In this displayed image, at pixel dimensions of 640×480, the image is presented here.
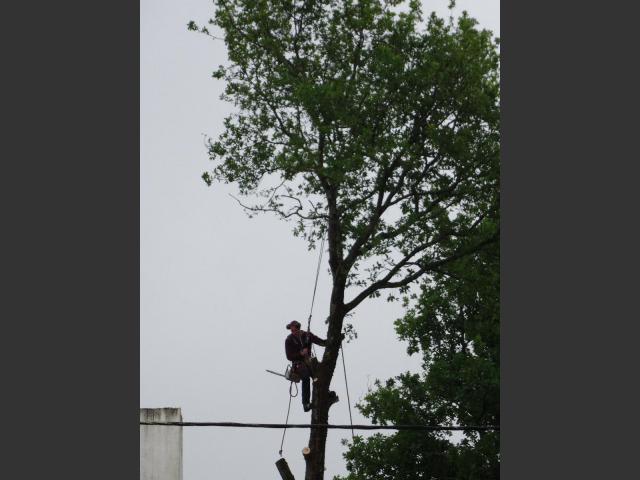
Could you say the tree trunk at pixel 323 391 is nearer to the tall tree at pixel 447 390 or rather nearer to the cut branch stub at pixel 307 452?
the cut branch stub at pixel 307 452

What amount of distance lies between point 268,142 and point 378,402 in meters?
4.93

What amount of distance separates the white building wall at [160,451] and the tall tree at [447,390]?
4.84m

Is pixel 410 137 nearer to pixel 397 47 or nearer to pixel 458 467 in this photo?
pixel 397 47

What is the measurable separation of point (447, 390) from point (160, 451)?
5850 mm

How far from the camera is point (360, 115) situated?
41.4 ft

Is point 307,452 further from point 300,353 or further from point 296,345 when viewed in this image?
point 296,345

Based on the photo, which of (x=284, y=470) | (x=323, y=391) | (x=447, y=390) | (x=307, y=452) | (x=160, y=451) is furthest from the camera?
(x=447, y=390)

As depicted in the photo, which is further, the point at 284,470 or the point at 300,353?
the point at 300,353

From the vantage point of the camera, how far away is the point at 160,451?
10781 millimetres

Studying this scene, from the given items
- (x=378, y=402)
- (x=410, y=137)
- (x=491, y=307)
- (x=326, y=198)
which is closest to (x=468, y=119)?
(x=410, y=137)

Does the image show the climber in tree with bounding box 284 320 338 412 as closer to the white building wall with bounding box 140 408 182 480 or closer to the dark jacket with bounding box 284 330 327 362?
the dark jacket with bounding box 284 330 327 362

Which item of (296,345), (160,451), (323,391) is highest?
(296,345)

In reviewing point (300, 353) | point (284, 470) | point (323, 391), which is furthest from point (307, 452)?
point (300, 353)

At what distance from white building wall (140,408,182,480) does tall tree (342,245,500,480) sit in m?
4.84
